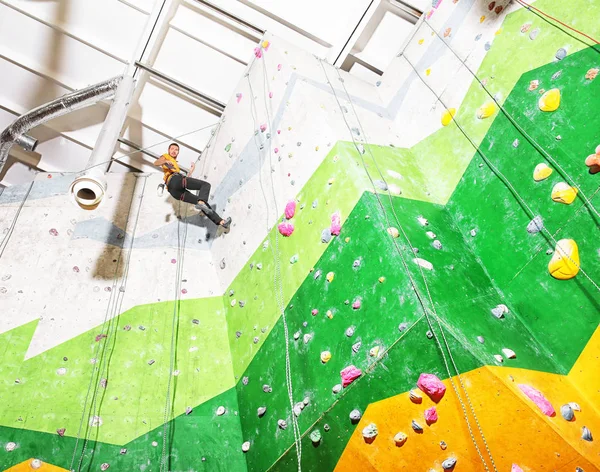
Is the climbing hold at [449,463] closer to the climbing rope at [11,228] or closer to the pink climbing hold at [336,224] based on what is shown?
the pink climbing hold at [336,224]

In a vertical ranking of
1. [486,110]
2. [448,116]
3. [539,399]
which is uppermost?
[486,110]

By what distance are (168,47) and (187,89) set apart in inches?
17.9

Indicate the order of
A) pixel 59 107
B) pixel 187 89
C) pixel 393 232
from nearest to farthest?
pixel 393 232 < pixel 59 107 < pixel 187 89

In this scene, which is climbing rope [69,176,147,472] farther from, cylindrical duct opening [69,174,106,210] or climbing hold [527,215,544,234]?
climbing hold [527,215,544,234]

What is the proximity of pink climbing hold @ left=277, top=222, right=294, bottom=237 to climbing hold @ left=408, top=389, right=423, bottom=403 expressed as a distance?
4.68 ft

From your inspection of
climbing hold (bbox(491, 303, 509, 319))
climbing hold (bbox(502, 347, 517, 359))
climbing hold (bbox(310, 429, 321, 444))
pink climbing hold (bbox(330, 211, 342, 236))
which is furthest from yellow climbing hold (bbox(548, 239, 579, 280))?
climbing hold (bbox(310, 429, 321, 444))

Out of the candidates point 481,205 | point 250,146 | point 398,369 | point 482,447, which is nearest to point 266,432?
point 398,369

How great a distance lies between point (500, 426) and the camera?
1802 millimetres

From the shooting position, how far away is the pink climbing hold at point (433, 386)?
6.10 feet

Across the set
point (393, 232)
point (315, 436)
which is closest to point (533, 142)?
point (393, 232)

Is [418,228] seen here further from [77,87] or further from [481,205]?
[77,87]

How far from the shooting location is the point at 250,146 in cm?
384

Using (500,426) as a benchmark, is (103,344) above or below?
below

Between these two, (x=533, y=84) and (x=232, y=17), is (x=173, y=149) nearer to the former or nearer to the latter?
(x=232, y=17)
